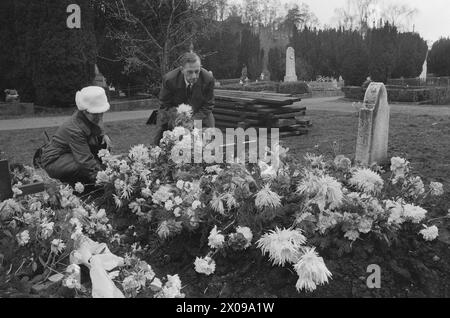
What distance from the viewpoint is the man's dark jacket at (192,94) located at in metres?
5.28

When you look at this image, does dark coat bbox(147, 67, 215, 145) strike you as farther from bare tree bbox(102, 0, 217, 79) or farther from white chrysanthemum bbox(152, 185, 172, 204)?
bare tree bbox(102, 0, 217, 79)

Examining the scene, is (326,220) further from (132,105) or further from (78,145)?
(132,105)

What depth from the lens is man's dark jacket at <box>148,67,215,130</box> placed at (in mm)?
5277

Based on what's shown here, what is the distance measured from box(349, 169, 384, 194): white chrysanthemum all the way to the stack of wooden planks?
19.7ft

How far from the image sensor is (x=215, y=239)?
8.89 ft

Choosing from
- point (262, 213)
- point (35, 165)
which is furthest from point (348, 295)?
point (35, 165)

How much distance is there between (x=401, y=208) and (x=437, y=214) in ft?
3.34

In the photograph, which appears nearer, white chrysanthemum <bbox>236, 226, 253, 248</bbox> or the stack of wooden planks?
white chrysanthemum <bbox>236, 226, 253, 248</bbox>

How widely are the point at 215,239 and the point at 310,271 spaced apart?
1.94 ft

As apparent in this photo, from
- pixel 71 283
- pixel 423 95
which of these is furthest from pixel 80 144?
pixel 423 95

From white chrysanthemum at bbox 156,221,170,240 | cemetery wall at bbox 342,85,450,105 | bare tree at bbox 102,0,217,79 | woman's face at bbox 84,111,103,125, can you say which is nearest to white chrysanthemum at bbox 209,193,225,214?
white chrysanthemum at bbox 156,221,170,240

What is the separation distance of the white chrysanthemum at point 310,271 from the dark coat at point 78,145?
7.12 feet

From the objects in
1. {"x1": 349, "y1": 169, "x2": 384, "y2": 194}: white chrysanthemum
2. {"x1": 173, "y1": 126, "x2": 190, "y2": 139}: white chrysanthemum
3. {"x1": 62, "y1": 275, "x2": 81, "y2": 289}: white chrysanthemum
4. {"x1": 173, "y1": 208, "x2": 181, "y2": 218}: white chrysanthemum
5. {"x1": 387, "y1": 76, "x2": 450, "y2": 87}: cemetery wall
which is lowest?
{"x1": 62, "y1": 275, "x2": 81, "y2": 289}: white chrysanthemum

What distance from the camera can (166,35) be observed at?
473 inches
